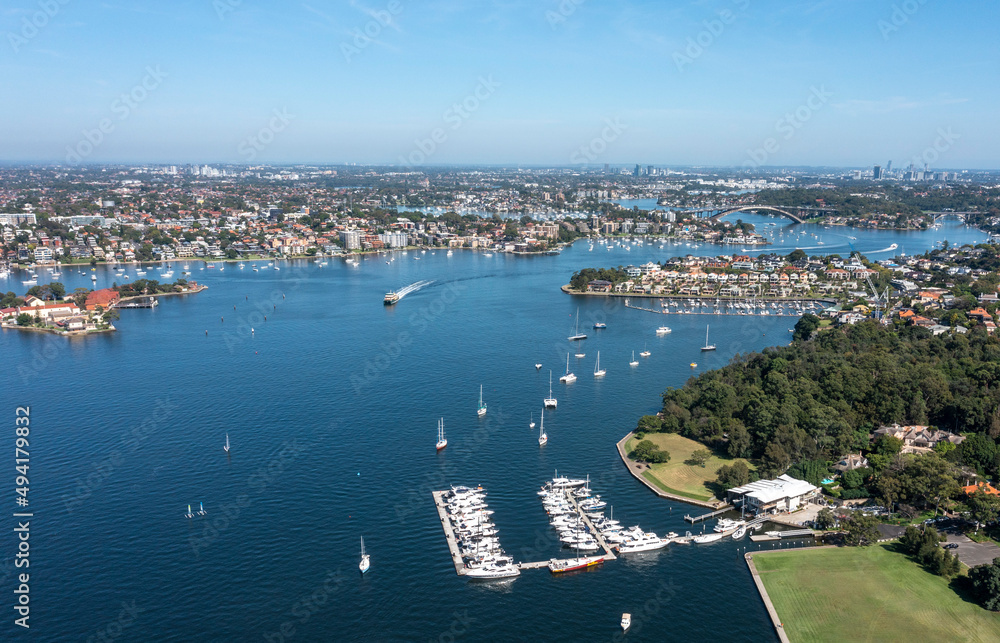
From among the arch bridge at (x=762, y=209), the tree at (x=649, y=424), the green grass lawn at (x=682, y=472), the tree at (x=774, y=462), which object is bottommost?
the green grass lawn at (x=682, y=472)

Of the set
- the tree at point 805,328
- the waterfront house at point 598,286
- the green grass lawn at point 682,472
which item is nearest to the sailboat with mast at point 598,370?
the green grass lawn at point 682,472

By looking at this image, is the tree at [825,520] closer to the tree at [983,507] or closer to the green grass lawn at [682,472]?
the green grass lawn at [682,472]

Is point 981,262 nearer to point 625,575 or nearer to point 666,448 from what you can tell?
point 666,448

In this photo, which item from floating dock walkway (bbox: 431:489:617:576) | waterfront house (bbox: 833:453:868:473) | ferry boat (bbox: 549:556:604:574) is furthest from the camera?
waterfront house (bbox: 833:453:868:473)

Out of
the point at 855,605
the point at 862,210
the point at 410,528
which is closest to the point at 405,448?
the point at 410,528

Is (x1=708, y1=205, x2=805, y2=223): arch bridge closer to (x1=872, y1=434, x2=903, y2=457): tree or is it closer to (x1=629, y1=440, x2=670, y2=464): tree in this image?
(x1=872, y1=434, x2=903, y2=457): tree

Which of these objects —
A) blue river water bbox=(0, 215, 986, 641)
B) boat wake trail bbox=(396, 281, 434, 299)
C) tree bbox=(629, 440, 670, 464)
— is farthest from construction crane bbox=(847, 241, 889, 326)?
boat wake trail bbox=(396, 281, 434, 299)
